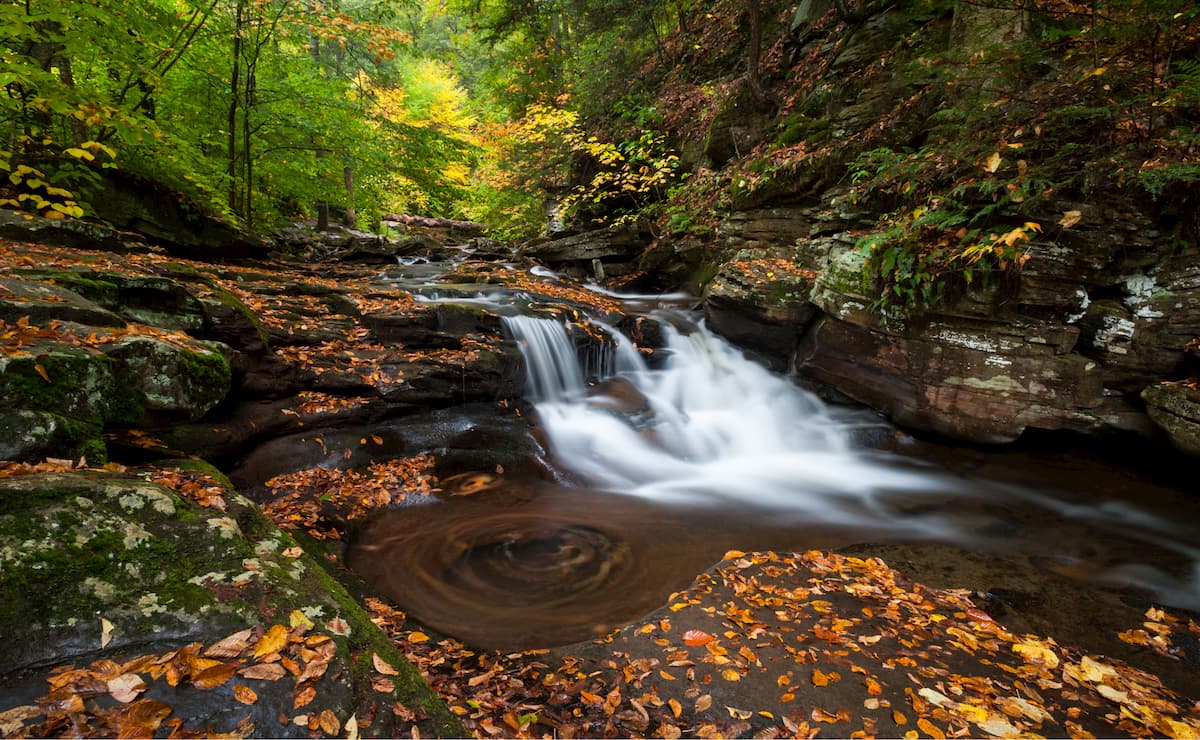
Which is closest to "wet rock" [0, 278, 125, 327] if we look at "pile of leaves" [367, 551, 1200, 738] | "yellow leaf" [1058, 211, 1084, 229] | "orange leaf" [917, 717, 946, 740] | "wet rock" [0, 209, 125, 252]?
"wet rock" [0, 209, 125, 252]

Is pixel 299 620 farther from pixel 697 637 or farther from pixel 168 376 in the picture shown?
pixel 168 376

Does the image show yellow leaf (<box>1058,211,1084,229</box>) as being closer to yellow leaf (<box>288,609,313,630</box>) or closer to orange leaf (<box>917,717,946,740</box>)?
orange leaf (<box>917,717,946,740</box>)

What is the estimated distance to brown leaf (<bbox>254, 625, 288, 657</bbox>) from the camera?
199cm

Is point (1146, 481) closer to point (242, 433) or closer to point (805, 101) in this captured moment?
point (805, 101)

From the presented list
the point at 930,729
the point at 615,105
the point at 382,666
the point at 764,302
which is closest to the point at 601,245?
the point at 615,105

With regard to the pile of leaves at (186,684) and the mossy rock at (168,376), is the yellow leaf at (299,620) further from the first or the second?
the mossy rock at (168,376)

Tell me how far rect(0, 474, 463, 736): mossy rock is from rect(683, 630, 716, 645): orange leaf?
166 cm

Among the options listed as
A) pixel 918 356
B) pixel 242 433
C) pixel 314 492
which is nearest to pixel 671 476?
pixel 918 356

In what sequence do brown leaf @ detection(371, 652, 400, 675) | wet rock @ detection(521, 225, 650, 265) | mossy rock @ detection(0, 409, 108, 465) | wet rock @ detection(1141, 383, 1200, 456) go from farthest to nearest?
wet rock @ detection(521, 225, 650, 265)
wet rock @ detection(1141, 383, 1200, 456)
mossy rock @ detection(0, 409, 108, 465)
brown leaf @ detection(371, 652, 400, 675)

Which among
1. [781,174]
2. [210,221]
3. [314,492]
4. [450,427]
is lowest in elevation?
[314,492]

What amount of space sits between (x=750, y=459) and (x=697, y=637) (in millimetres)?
4618

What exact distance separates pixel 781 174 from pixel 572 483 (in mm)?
7189

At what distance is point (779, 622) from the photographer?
353 centimetres

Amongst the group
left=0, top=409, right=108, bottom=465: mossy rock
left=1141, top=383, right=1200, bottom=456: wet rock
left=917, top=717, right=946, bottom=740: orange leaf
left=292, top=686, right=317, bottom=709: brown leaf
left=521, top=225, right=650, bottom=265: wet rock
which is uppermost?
left=521, top=225, right=650, bottom=265: wet rock
